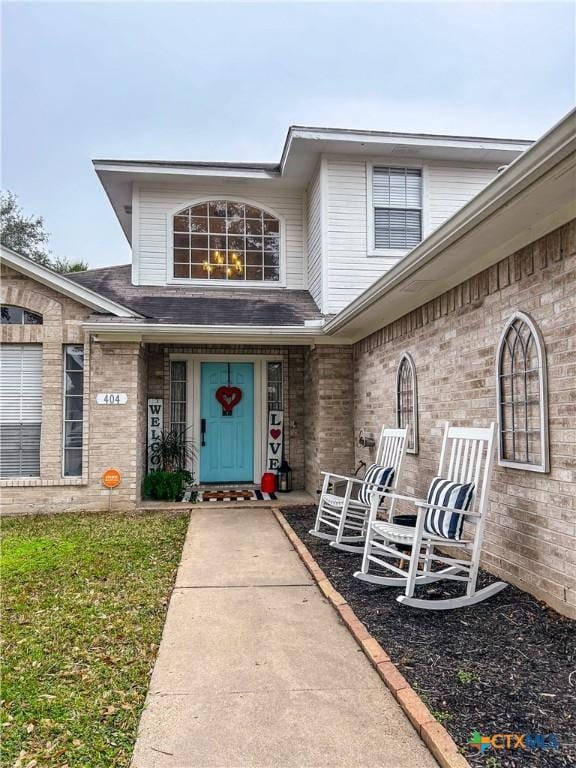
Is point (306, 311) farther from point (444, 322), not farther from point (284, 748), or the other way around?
point (284, 748)

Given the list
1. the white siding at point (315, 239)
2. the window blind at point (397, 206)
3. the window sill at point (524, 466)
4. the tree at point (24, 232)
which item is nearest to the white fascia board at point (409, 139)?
the window blind at point (397, 206)

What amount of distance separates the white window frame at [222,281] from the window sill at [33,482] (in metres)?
3.59

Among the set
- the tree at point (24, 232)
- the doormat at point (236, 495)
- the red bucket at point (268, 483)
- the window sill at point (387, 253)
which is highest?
the tree at point (24, 232)

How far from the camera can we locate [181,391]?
A: 9391 mm

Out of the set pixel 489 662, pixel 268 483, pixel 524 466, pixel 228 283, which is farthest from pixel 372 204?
pixel 489 662

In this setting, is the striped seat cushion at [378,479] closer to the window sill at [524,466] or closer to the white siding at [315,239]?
the window sill at [524,466]

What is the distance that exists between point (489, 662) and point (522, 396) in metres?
1.87

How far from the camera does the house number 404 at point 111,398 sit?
7.57m

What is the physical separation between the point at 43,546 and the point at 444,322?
459 cm

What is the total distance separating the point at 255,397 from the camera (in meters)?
9.54

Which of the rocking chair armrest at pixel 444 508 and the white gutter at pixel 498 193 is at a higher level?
the white gutter at pixel 498 193

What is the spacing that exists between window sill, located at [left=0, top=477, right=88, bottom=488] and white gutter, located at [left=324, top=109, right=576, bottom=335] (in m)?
5.03

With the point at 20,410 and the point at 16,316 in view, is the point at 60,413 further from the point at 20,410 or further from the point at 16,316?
the point at 16,316

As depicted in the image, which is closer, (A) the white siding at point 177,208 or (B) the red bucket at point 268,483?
(B) the red bucket at point 268,483
